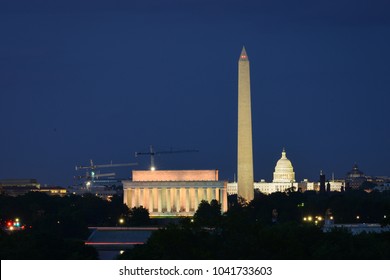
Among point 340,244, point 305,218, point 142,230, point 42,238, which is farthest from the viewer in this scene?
point 305,218

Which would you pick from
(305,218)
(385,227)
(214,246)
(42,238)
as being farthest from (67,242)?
(305,218)

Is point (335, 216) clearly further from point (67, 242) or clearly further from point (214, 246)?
point (214, 246)

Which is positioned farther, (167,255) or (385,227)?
(385,227)

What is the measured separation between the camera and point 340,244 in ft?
317

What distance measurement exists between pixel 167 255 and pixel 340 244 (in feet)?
37.2

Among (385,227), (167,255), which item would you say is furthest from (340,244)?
(385,227)

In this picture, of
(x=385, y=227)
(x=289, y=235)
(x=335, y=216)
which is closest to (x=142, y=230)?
(x=385, y=227)

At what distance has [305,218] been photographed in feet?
630

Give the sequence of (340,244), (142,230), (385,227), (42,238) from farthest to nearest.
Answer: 1. (142,230)
2. (385,227)
3. (42,238)
4. (340,244)

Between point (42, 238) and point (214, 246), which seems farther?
point (42, 238)
